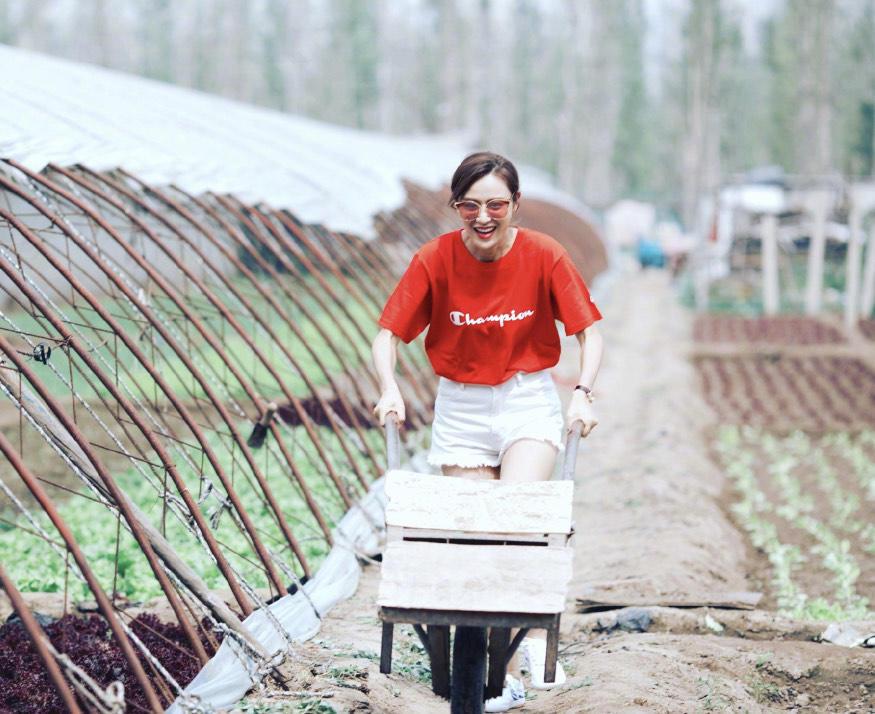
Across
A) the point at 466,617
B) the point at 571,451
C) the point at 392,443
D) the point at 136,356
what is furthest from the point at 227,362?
the point at 466,617

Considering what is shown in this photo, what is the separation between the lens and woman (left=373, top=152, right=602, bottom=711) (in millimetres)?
4504

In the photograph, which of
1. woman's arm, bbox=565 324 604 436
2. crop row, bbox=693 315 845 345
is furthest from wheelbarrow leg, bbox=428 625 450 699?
crop row, bbox=693 315 845 345

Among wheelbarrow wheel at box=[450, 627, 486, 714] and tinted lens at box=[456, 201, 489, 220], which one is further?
tinted lens at box=[456, 201, 489, 220]

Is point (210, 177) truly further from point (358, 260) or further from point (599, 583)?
point (599, 583)

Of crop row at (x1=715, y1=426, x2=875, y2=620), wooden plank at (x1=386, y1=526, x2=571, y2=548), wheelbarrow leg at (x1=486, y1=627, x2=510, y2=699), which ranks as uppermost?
wooden plank at (x1=386, y1=526, x2=571, y2=548)

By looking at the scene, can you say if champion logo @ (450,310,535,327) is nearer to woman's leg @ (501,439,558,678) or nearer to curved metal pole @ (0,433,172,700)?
woman's leg @ (501,439,558,678)

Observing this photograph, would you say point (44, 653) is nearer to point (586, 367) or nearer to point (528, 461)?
point (528, 461)

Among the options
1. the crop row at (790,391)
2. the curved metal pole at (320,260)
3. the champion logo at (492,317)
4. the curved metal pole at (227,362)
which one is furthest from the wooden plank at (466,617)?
the crop row at (790,391)

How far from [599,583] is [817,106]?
3722 cm

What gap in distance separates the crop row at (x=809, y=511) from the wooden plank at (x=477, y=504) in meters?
3.56

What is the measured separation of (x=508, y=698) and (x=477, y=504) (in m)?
1.10

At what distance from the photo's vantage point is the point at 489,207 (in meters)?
4.35

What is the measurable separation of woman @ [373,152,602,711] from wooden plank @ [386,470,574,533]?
0.37 m

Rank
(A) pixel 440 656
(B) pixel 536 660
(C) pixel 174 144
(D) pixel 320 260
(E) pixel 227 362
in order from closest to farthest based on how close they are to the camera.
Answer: (A) pixel 440 656
(B) pixel 536 660
(E) pixel 227 362
(C) pixel 174 144
(D) pixel 320 260
